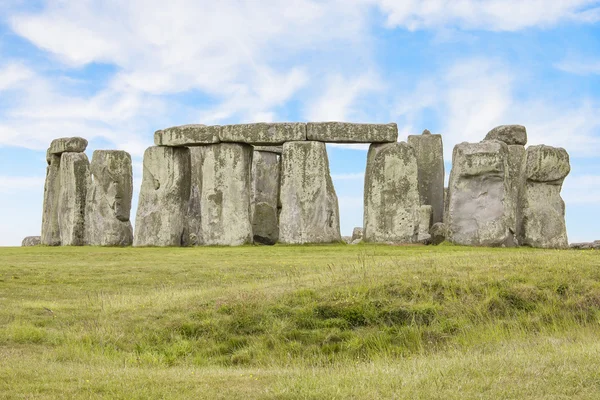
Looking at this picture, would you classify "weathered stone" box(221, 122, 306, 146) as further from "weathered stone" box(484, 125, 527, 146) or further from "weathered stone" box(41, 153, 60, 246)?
"weathered stone" box(41, 153, 60, 246)

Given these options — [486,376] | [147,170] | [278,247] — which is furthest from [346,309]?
[147,170]

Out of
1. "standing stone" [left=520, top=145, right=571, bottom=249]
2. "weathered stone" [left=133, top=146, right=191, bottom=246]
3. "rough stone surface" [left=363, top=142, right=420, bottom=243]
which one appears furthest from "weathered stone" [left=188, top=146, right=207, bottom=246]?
"standing stone" [left=520, top=145, right=571, bottom=249]

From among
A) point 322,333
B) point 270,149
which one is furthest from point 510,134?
point 322,333

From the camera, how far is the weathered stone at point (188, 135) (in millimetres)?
27703

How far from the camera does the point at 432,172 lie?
29.8m

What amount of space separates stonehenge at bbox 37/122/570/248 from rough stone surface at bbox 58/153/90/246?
3.28 ft

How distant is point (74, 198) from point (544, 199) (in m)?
17.9

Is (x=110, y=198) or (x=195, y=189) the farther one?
(x=195, y=189)

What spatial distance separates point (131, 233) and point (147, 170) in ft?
9.85

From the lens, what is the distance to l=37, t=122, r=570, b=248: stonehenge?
2588 cm

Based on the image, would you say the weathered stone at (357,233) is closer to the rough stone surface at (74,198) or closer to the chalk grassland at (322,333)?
the rough stone surface at (74,198)

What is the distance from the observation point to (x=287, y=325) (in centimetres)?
1241

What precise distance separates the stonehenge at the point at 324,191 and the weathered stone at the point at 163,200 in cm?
4

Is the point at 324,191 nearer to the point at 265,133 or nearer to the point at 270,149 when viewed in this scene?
the point at 265,133
